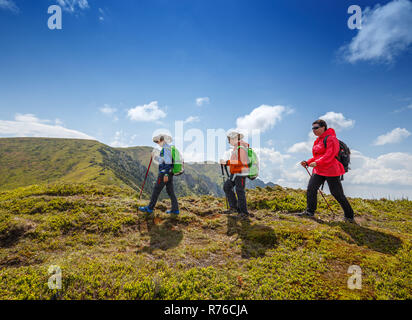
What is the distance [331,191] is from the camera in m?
7.93

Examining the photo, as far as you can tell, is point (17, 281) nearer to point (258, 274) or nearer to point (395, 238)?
point (258, 274)

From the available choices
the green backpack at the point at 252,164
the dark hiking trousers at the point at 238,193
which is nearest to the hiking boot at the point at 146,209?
the dark hiking trousers at the point at 238,193

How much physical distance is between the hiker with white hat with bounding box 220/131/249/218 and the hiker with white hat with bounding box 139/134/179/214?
Result: 248cm

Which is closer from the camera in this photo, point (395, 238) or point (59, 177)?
point (395, 238)

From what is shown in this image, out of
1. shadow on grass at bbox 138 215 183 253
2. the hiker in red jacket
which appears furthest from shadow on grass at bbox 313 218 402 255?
shadow on grass at bbox 138 215 183 253

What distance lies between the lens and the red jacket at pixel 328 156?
7.53 meters

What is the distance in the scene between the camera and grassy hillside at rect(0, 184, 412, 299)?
13.3 feet

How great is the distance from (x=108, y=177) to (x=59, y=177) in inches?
2633

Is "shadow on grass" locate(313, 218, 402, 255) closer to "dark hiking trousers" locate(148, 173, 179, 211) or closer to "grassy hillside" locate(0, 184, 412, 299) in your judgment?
"grassy hillside" locate(0, 184, 412, 299)

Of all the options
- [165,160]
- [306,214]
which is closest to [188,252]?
[165,160]

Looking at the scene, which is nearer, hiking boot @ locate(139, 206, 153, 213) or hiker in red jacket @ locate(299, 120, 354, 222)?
hiker in red jacket @ locate(299, 120, 354, 222)

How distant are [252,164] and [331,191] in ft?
10.9
